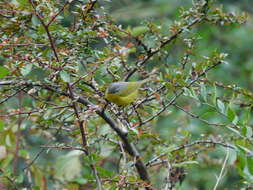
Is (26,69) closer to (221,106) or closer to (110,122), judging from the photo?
(110,122)

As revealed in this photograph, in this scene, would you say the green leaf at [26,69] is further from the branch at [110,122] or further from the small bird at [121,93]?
the small bird at [121,93]

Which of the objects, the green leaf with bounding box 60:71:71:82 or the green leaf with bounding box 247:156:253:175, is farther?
the green leaf with bounding box 247:156:253:175

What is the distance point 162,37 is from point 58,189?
2.61 ft

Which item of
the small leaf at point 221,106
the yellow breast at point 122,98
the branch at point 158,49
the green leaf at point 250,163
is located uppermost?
the branch at point 158,49

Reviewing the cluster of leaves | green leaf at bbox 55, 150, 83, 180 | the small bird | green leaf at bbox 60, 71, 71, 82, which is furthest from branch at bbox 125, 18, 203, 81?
green leaf at bbox 55, 150, 83, 180

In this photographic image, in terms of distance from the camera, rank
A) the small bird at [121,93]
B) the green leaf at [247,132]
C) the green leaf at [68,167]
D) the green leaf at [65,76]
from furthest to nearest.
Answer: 1. the green leaf at [68,167]
2. the green leaf at [247,132]
3. the small bird at [121,93]
4. the green leaf at [65,76]

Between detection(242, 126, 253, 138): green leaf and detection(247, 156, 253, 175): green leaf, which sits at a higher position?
detection(242, 126, 253, 138): green leaf

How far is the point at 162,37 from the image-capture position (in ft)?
5.45

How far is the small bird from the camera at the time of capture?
1.35m

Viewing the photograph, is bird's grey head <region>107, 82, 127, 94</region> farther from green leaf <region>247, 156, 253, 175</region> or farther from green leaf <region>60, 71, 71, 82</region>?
green leaf <region>247, 156, 253, 175</region>

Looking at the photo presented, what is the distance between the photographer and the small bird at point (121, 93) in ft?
4.45

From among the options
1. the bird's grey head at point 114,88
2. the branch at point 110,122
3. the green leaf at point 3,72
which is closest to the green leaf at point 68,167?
the branch at point 110,122

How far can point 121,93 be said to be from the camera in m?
1.33

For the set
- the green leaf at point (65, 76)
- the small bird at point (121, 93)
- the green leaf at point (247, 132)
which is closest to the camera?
the green leaf at point (65, 76)
